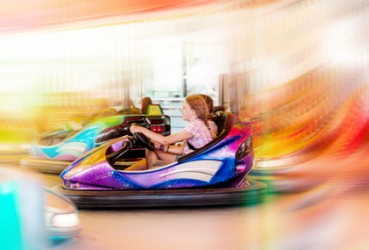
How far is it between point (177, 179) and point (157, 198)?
14 centimetres

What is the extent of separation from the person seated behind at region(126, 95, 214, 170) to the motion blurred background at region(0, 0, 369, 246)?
80cm

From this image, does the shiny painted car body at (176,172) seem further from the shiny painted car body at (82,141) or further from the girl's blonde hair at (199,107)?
the shiny painted car body at (82,141)

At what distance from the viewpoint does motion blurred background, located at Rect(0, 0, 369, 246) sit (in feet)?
13.6

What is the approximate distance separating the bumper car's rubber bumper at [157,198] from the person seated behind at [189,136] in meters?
0.26

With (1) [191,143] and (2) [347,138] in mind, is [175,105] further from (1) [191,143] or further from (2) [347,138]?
(1) [191,143]

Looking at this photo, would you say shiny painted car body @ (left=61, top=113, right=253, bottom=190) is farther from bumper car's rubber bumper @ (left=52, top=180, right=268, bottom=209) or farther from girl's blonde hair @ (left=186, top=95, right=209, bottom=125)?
girl's blonde hair @ (left=186, top=95, right=209, bottom=125)

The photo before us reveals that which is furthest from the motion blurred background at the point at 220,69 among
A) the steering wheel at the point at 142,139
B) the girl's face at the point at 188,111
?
the steering wheel at the point at 142,139

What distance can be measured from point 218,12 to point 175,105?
1060 mm

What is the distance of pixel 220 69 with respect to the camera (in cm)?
625

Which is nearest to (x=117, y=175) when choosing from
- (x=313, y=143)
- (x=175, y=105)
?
(x=313, y=143)

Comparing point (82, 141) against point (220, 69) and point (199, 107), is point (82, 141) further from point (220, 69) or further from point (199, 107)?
point (220, 69)

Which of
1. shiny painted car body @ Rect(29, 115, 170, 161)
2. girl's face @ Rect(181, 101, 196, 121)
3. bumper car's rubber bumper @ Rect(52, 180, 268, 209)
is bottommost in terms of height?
bumper car's rubber bumper @ Rect(52, 180, 268, 209)

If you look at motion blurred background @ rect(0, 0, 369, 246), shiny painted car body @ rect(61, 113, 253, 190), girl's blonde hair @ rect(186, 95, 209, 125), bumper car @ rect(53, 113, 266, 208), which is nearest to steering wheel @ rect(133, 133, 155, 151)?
bumper car @ rect(53, 113, 266, 208)

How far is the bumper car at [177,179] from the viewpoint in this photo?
2711 millimetres
